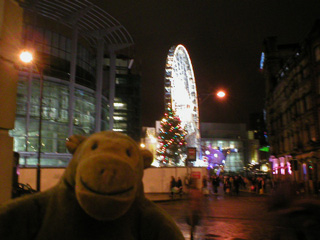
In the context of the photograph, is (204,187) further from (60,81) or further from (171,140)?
(171,140)

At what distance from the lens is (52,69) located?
41.5 metres

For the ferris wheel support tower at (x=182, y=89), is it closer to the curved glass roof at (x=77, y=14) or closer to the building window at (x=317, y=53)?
the curved glass roof at (x=77, y=14)

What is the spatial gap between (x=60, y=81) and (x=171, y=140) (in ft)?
83.1

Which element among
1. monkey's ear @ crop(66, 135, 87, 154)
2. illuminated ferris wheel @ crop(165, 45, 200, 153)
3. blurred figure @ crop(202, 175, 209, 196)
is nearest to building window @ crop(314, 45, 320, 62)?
blurred figure @ crop(202, 175, 209, 196)

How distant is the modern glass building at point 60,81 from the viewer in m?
37.1

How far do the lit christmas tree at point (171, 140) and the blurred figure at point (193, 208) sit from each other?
48994mm

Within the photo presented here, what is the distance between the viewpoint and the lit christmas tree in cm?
5891

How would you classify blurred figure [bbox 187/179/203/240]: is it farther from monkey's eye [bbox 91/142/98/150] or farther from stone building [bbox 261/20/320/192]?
stone building [bbox 261/20/320/192]

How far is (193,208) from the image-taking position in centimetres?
918

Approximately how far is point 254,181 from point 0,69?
1273 inches

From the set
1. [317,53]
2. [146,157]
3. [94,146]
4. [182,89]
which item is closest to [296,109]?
[317,53]

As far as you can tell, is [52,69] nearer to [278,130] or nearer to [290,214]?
[278,130]

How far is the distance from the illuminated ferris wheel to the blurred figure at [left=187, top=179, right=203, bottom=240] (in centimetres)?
3542

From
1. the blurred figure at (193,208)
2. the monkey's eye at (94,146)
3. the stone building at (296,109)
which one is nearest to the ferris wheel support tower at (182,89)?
the stone building at (296,109)
